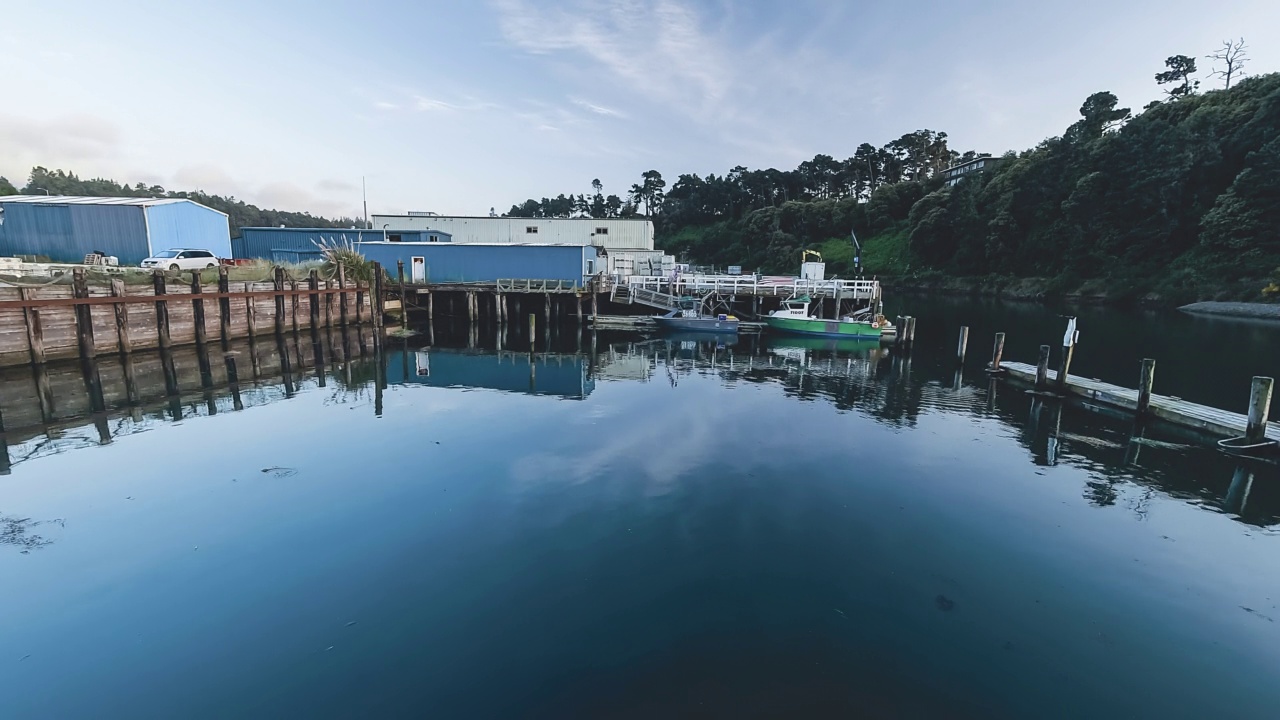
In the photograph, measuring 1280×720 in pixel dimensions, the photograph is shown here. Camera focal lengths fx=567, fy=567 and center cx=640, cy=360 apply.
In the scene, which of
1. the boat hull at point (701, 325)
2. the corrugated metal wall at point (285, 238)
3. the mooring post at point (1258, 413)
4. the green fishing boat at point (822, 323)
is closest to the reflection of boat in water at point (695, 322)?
the boat hull at point (701, 325)

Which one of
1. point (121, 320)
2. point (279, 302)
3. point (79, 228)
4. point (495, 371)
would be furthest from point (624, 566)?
point (79, 228)

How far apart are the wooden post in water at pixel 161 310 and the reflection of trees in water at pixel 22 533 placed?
18293 mm

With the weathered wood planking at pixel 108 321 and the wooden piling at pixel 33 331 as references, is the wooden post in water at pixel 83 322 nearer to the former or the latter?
the weathered wood planking at pixel 108 321

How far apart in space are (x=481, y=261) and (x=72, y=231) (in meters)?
24.9

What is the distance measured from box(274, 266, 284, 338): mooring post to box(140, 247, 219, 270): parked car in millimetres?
5720

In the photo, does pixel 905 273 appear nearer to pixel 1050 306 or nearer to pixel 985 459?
pixel 1050 306

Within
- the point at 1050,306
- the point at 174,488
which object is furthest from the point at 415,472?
the point at 1050,306

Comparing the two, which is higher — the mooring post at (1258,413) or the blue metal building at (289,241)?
the blue metal building at (289,241)

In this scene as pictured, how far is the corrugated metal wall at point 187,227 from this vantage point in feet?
120

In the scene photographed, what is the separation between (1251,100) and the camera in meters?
55.2

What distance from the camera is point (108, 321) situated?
78.2ft

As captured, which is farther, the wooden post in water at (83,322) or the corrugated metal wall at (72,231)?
the corrugated metal wall at (72,231)

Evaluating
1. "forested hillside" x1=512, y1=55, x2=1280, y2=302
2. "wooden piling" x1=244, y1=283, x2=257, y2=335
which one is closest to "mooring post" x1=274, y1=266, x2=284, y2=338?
"wooden piling" x1=244, y1=283, x2=257, y2=335

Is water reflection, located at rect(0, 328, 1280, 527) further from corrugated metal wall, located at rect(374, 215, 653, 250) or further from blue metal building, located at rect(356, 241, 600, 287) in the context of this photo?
corrugated metal wall, located at rect(374, 215, 653, 250)
